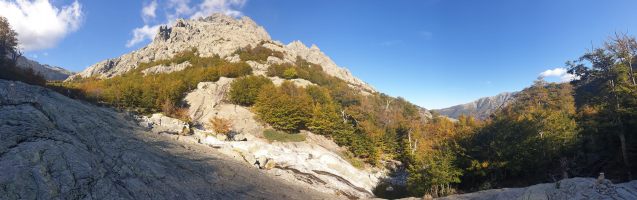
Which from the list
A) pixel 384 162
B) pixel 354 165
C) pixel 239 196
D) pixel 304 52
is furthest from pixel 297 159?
pixel 304 52

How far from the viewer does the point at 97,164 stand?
659 inches

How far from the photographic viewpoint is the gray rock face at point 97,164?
1338 centimetres

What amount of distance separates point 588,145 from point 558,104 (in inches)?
2103

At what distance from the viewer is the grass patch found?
Result: 46.4 metres

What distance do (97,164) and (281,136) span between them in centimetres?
3142

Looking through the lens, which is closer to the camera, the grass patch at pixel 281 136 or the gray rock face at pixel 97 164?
the gray rock face at pixel 97 164

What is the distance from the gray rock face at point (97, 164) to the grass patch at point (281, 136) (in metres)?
16.4

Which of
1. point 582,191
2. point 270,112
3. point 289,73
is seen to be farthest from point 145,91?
point 582,191

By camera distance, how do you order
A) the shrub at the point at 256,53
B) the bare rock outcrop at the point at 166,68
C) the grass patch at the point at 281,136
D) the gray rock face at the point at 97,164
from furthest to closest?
the shrub at the point at 256,53
the bare rock outcrop at the point at 166,68
the grass patch at the point at 281,136
the gray rock face at the point at 97,164

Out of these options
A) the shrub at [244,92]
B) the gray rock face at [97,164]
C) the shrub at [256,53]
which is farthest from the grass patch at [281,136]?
the shrub at [256,53]

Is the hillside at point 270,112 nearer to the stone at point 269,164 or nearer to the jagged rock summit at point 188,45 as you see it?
the stone at point 269,164

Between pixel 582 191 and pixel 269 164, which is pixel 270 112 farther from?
pixel 582 191

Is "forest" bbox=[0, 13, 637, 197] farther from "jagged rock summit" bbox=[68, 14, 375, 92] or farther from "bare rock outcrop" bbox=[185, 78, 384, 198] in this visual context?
"jagged rock summit" bbox=[68, 14, 375, 92]

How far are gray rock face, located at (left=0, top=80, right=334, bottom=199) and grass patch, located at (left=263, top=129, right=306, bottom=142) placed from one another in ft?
53.8
